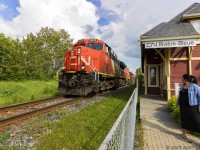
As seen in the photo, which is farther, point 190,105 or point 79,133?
point 79,133

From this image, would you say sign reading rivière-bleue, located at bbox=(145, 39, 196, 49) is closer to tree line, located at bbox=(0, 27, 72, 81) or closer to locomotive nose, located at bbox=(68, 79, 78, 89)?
locomotive nose, located at bbox=(68, 79, 78, 89)

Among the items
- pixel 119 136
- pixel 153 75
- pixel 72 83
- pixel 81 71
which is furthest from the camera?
pixel 153 75

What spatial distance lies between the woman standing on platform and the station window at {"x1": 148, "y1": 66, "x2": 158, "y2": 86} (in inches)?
470

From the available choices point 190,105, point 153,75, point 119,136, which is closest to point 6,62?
point 153,75

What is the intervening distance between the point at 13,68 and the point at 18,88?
1257 cm

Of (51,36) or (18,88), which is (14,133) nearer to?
(18,88)

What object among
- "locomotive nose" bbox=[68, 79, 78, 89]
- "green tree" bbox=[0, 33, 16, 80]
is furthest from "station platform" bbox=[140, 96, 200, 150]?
"green tree" bbox=[0, 33, 16, 80]

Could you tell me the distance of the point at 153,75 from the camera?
17422mm

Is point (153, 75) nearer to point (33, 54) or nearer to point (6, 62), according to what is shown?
point (6, 62)

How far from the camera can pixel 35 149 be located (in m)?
4.39

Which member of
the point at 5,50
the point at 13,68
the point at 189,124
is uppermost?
the point at 5,50

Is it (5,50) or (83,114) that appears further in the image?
(5,50)

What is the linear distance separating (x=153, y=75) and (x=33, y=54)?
27.6 meters

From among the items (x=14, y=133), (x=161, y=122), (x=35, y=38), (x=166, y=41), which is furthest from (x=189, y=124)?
(x=35, y=38)
